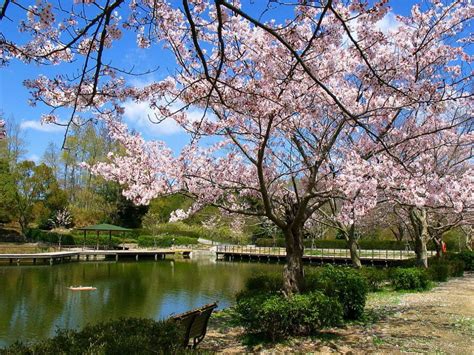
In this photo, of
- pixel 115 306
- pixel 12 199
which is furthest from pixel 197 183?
pixel 12 199

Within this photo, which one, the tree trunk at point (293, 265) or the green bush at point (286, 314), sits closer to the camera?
the green bush at point (286, 314)

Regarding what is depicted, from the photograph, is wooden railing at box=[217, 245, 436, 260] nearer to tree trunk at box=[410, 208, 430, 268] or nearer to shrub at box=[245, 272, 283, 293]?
tree trunk at box=[410, 208, 430, 268]

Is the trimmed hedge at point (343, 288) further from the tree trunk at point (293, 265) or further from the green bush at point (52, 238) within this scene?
the green bush at point (52, 238)

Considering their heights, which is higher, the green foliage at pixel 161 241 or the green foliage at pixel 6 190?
the green foliage at pixel 6 190

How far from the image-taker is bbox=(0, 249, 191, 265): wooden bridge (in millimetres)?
26312

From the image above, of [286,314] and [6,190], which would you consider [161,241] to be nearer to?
[6,190]

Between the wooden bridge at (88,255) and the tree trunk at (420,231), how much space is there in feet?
67.2

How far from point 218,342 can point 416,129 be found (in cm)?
534

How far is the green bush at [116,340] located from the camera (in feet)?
10.5

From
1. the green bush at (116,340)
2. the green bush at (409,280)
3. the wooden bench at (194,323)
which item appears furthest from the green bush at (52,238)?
the green bush at (116,340)

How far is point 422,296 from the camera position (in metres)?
11.2

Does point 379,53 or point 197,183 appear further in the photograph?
point 197,183

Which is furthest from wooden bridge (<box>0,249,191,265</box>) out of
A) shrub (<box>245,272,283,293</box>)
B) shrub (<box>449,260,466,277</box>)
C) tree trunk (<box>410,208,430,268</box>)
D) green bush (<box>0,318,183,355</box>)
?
green bush (<box>0,318,183,355</box>)

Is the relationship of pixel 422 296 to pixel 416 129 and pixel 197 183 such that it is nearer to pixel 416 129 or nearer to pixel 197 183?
pixel 416 129
